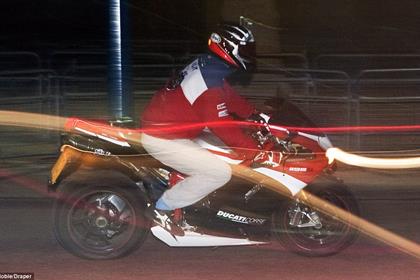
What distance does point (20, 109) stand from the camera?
515 inches

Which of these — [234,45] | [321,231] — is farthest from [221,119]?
[321,231]

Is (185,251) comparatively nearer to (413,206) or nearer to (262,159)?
(262,159)

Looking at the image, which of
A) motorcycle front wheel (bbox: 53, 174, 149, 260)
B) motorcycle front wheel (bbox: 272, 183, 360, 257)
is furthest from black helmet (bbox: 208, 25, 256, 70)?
motorcycle front wheel (bbox: 53, 174, 149, 260)

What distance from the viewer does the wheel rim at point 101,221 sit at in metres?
6.44

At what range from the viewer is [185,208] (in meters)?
6.41

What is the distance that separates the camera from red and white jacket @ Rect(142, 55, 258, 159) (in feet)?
20.4

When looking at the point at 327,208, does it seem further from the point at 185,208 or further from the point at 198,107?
the point at 198,107

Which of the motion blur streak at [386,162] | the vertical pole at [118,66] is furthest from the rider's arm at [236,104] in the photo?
the motion blur streak at [386,162]

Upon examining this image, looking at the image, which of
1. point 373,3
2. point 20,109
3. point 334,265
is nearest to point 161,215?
point 334,265

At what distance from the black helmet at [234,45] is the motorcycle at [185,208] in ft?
1.76

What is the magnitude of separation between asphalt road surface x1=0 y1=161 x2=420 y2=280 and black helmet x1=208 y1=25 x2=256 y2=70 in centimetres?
154

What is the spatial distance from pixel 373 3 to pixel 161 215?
68.1ft

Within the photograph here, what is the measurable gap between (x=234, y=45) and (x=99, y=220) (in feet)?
5.54

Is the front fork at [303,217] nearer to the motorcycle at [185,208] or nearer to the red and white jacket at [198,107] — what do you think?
the motorcycle at [185,208]
